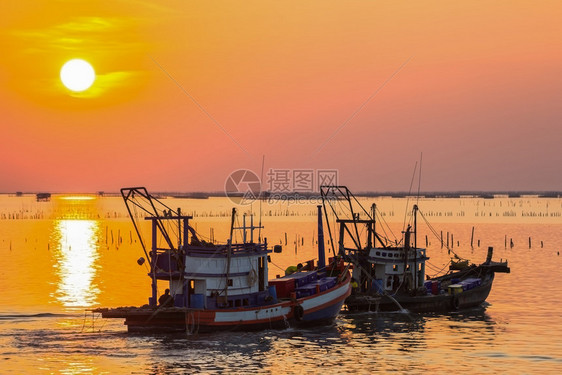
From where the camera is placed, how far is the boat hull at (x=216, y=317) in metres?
66.9

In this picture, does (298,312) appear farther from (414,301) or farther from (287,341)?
(414,301)

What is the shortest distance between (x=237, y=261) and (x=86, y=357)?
52.5ft

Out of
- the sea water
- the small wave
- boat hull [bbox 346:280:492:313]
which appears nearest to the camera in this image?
the sea water

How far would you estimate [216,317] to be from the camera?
67.0 metres

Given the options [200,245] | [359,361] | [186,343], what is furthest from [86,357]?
[359,361]

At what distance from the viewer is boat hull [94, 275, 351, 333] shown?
219 ft

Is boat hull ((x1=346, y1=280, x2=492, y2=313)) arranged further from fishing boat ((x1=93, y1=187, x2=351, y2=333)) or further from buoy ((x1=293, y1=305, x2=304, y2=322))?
buoy ((x1=293, y1=305, x2=304, y2=322))

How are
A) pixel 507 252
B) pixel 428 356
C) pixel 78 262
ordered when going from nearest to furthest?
pixel 428 356 → pixel 78 262 → pixel 507 252

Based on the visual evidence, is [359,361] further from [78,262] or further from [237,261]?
[78,262]

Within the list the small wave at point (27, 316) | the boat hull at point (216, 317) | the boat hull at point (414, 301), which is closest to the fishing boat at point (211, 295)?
the boat hull at point (216, 317)

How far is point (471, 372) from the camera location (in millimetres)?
56312

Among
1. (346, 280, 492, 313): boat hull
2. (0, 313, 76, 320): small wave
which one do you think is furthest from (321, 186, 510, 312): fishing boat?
(0, 313, 76, 320): small wave

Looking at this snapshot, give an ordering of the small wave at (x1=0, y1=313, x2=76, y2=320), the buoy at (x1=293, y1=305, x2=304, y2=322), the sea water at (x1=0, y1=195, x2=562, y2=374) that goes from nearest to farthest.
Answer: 1. the sea water at (x1=0, y1=195, x2=562, y2=374)
2. the buoy at (x1=293, y1=305, x2=304, y2=322)
3. the small wave at (x1=0, y1=313, x2=76, y2=320)

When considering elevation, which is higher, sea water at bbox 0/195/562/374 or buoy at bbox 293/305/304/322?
buoy at bbox 293/305/304/322
